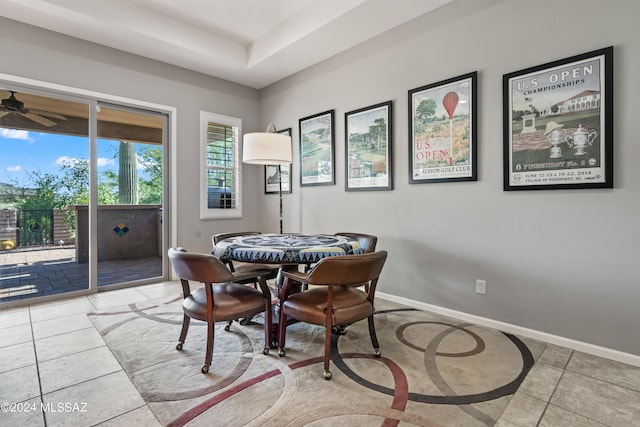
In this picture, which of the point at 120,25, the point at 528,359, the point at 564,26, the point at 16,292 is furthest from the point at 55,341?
the point at 564,26

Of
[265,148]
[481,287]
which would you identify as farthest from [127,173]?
[481,287]

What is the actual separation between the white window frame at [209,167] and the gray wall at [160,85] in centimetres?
7

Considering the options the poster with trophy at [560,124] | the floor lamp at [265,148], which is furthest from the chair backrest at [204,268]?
the poster with trophy at [560,124]

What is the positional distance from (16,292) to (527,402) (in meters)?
4.71

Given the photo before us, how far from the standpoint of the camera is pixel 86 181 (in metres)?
3.79

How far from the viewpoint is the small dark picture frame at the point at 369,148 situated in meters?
3.50

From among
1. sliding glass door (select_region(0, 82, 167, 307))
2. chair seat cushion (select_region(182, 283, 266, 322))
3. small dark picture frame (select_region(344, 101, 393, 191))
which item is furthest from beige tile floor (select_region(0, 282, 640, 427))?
small dark picture frame (select_region(344, 101, 393, 191))

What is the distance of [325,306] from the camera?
209 cm

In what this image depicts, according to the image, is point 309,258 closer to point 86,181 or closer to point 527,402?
point 527,402

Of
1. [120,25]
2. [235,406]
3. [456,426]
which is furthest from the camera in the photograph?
[120,25]

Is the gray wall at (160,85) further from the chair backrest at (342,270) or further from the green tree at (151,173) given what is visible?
the chair backrest at (342,270)

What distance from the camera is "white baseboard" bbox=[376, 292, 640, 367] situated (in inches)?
86.1

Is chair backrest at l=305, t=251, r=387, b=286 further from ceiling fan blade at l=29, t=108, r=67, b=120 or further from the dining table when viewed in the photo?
ceiling fan blade at l=29, t=108, r=67, b=120

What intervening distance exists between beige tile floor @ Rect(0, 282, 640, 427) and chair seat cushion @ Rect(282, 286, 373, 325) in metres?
0.93
